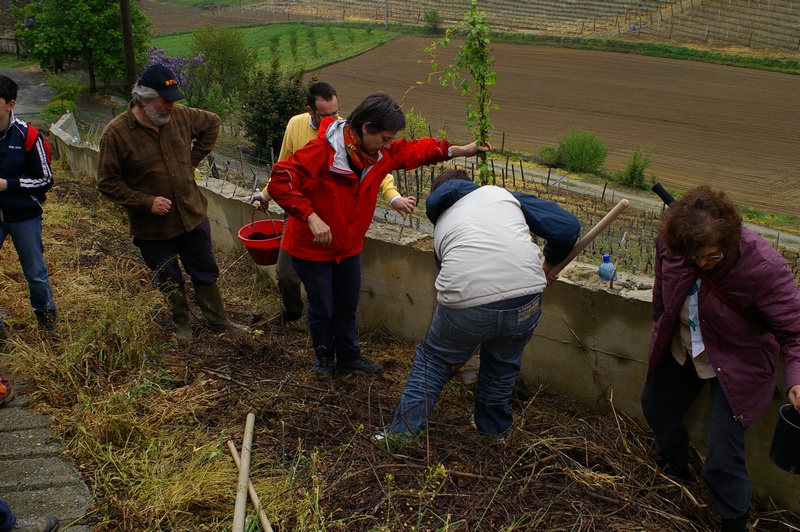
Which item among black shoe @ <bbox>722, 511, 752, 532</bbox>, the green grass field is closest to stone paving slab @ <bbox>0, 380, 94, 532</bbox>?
black shoe @ <bbox>722, 511, 752, 532</bbox>

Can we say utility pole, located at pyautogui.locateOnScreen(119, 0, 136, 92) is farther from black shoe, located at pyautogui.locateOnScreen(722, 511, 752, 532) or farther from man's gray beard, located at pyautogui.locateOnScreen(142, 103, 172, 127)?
black shoe, located at pyautogui.locateOnScreen(722, 511, 752, 532)

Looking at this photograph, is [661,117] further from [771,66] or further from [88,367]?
[88,367]

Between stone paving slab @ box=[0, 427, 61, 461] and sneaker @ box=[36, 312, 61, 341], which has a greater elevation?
sneaker @ box=[36, 312, 61, 341]

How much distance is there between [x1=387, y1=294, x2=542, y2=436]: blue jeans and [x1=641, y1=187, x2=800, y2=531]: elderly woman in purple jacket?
0.67 m

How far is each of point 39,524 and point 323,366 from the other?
202cm

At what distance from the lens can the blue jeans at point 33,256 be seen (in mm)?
4457

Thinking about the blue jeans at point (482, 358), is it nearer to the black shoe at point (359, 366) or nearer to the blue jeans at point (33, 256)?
the black shoe at point (359, 366)

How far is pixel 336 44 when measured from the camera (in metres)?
41.5

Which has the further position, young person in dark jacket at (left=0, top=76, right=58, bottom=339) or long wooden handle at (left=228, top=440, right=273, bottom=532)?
young person in dark jacket at (left=0, top=76, right=58, bottom=339)

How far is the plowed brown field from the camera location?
19.8 m

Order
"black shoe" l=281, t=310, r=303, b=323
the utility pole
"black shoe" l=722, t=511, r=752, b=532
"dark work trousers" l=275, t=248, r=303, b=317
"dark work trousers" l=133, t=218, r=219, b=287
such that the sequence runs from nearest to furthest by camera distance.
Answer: "black shoe" l=722, t=511, r=752, b=532, "dark work trousers" l=133, t=218, r=219, b=287, "dark work trousers" l=275, t=248, r=303, b=317, "black shoe" l=281, t=310, r=303, b=323, the utility pole

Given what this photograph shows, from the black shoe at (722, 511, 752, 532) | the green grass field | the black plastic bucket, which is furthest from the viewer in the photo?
the green grass field

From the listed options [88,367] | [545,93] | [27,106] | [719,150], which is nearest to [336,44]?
[545,93]

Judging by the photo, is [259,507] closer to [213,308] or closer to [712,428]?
[712,428]
